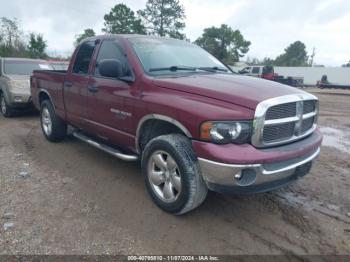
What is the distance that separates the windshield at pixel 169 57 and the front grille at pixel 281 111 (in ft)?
4.65

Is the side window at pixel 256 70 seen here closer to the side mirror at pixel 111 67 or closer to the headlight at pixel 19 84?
the headlight at pixel 19 84

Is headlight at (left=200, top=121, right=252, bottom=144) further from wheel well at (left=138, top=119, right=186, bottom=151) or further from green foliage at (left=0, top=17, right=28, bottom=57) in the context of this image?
green foliage at (left=0, top=17, right=28, bottom=57)

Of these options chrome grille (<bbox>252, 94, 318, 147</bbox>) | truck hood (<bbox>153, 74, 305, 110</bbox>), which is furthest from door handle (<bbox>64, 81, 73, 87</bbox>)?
chrome grille (<bbox>252, 94, 318, 147</bbox>)

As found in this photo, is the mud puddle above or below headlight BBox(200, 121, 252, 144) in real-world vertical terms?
below

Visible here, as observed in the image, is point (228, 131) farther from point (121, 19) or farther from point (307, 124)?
point (121, 19)

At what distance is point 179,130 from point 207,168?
0.66 metres

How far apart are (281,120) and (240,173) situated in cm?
71

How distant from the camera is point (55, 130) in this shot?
6039mm

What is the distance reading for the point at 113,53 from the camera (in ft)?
14.3

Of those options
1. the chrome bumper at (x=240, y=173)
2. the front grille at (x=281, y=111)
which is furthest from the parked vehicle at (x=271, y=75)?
the chrome bumper at (x=240, y=173)

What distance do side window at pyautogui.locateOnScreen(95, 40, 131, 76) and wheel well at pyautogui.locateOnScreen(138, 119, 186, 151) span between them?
73 centimetres

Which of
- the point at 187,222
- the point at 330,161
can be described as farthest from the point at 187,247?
the point at 330,161

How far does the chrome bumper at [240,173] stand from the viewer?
2.79 m

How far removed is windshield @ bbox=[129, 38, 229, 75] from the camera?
3.94 meters
